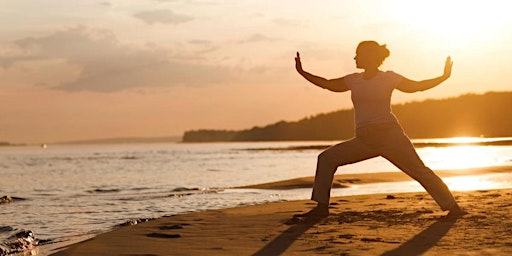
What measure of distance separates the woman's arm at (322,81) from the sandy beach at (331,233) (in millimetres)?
1699

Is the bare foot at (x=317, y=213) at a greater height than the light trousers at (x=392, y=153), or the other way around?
the light trousers at (x=392, y=153)

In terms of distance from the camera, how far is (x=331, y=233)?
8164 mm

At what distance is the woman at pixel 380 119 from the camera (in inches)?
351

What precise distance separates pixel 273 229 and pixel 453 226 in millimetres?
2111

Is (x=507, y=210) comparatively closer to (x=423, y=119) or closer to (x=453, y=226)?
(x=453, y=226)

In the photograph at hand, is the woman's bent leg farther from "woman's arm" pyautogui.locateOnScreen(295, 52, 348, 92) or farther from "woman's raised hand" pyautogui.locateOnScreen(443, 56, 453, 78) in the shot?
"woman's raised hand" pyautogui.locateOnScreen(443, 56, 453, 78)

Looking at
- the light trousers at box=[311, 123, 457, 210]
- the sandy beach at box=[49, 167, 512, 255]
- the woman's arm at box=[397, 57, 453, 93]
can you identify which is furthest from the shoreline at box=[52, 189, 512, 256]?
the woman's arm at box=[397, 57, 453, 93]

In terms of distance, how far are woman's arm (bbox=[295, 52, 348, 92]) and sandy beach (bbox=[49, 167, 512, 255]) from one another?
1699mm

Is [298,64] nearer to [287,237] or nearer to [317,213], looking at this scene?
[317,213]

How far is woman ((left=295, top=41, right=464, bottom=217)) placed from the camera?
891 cm

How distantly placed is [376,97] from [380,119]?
10.8 inches

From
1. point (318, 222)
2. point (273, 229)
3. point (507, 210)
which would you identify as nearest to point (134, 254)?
point (273, 229)

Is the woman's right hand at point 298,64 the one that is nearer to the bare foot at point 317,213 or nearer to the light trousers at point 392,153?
the light trousers at point 392,153

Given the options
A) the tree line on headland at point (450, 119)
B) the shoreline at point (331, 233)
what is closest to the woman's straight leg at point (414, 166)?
the shoreline at point (331, 233)
